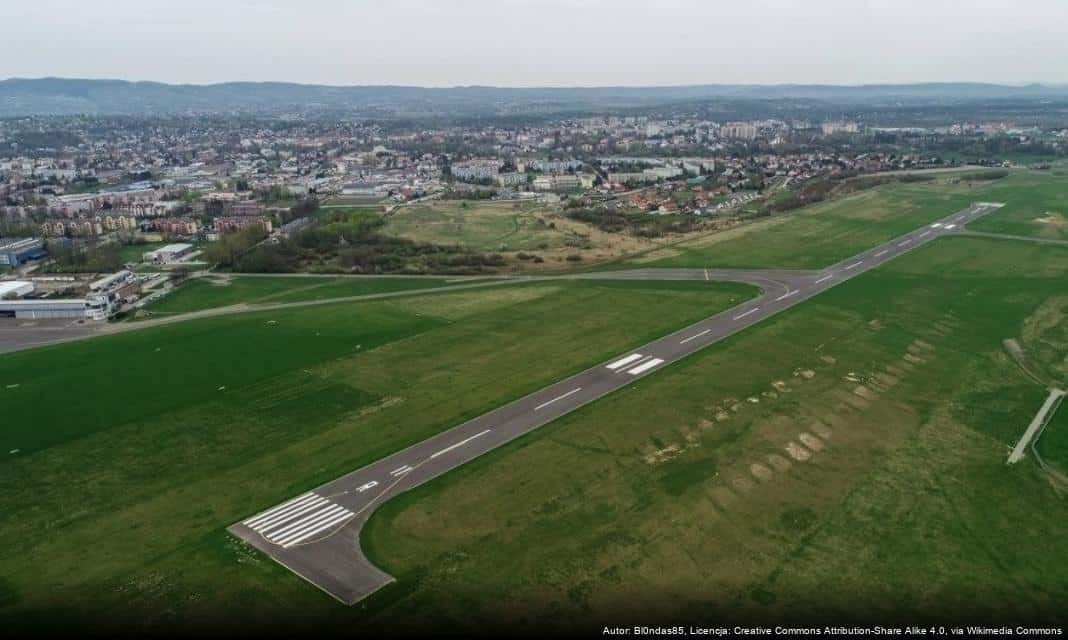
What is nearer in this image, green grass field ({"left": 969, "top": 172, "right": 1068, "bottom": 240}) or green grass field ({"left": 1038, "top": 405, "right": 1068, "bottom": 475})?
green grass field ({"left": 1038, "top": 405, "right": 1068, "bottom": 475})

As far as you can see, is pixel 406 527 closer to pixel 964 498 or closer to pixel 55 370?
pixel 964 498

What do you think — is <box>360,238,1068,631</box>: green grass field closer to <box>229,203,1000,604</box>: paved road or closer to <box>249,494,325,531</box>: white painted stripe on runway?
<box>229,203,1000,604</box>: paved road

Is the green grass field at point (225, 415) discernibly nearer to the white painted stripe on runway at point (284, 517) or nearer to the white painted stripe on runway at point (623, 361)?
the white painted stripe on runway at point (623, 361)

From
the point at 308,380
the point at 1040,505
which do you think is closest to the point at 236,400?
the point at 308,380

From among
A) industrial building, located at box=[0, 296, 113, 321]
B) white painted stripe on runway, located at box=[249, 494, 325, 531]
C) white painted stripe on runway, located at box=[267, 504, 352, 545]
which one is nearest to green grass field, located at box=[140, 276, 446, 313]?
industrial building, located at box=[0, 296, 113, 321]

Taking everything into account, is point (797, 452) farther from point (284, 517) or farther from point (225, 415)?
point (225, 415)

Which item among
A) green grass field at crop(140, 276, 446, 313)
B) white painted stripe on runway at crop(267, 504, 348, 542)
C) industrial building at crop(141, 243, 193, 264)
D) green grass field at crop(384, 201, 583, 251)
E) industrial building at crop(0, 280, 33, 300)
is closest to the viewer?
white painted stripe on runway at crop(267, 504, 348, 542)

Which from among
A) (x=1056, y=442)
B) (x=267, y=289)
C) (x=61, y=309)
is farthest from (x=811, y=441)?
(x=61, y=309)
